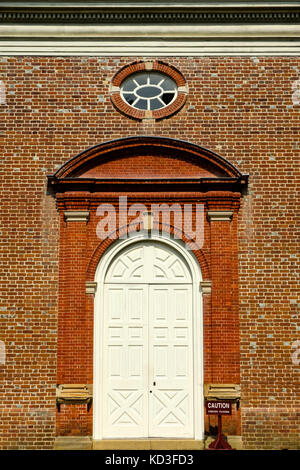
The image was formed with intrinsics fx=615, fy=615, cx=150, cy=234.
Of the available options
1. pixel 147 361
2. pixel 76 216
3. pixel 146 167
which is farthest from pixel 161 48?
A: pixel 147 361

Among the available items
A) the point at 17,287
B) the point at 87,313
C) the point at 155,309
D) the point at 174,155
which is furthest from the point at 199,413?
the point at 174,155

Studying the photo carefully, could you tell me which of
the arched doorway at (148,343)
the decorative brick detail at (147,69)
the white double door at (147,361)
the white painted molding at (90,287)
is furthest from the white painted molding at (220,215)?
the white painted molding at (90,287)

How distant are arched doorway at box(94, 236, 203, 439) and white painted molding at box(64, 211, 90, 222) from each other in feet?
2.67

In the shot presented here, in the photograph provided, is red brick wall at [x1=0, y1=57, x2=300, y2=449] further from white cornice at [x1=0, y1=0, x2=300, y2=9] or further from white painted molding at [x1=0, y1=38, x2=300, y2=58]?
white cornice at [x1=0, y1=0, x2=300, y2=9]

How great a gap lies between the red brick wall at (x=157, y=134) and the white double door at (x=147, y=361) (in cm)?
52

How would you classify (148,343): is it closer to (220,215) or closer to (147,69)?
(220,215)

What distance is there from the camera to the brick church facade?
37.1 feet

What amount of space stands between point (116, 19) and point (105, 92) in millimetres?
1543

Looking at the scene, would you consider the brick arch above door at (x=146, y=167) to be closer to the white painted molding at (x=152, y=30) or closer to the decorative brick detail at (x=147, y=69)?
the decorative brick detail at (x=147, y=69)

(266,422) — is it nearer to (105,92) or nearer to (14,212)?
(14,212)

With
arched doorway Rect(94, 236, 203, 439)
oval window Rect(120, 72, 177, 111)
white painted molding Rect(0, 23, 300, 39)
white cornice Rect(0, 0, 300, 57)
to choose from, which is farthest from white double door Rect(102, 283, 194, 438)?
white painted molding Rect(0, 23, 300, 39)

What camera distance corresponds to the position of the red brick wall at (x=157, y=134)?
11.3 meters

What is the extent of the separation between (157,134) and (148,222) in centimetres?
176

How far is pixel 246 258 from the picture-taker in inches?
460
